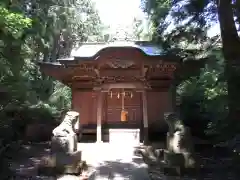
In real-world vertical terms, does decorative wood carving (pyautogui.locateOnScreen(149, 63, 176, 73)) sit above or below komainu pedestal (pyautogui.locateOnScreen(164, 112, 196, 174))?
above

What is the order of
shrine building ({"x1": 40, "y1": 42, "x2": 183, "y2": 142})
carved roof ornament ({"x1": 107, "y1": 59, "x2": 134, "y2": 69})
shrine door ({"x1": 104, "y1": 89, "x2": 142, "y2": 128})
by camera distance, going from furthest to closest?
shrine door ({"x1": 104, "y1": 89, "x2": 142, "y2": 128})
carved roof ornament ({"x1": 107, "y1": 59, "x2": 134, "y2": 69})
shrine building ({"x1": 40, "y1": 42, "x2": 183, "y2": 142})

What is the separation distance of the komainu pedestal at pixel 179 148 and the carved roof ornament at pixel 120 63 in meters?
3.88

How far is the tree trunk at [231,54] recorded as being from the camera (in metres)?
5.53

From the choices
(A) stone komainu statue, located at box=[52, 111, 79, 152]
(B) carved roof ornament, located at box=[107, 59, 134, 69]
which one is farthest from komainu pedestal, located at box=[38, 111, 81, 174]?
(B) carved roof ornament, located at box=[107, 59, 134, 69]

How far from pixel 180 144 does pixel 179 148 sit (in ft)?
0.38

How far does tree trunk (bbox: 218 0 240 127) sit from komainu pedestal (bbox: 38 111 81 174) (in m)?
3.98

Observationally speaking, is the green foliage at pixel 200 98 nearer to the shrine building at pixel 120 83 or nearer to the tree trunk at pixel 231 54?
the shrine building at pixel 120 83

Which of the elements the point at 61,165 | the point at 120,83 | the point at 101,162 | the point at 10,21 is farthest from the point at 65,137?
the point at 120,83

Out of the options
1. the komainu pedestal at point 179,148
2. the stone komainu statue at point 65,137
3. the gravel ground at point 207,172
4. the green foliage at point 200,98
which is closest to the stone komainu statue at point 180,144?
the komainu pedestal at point 179,148

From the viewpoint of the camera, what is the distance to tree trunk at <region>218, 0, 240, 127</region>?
5.53 metres

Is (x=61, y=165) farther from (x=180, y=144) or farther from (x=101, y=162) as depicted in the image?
(x=180, y=144)

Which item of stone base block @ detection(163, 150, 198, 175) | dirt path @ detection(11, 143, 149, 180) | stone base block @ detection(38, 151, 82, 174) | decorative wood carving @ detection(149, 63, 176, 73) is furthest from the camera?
decorative wood carving @ detection(149, 63, 176, 73)

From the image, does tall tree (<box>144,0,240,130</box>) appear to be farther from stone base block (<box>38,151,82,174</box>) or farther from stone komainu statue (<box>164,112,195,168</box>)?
stone base block (<box>38,151,82,174</box>)

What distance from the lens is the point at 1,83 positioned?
872 centimetres
